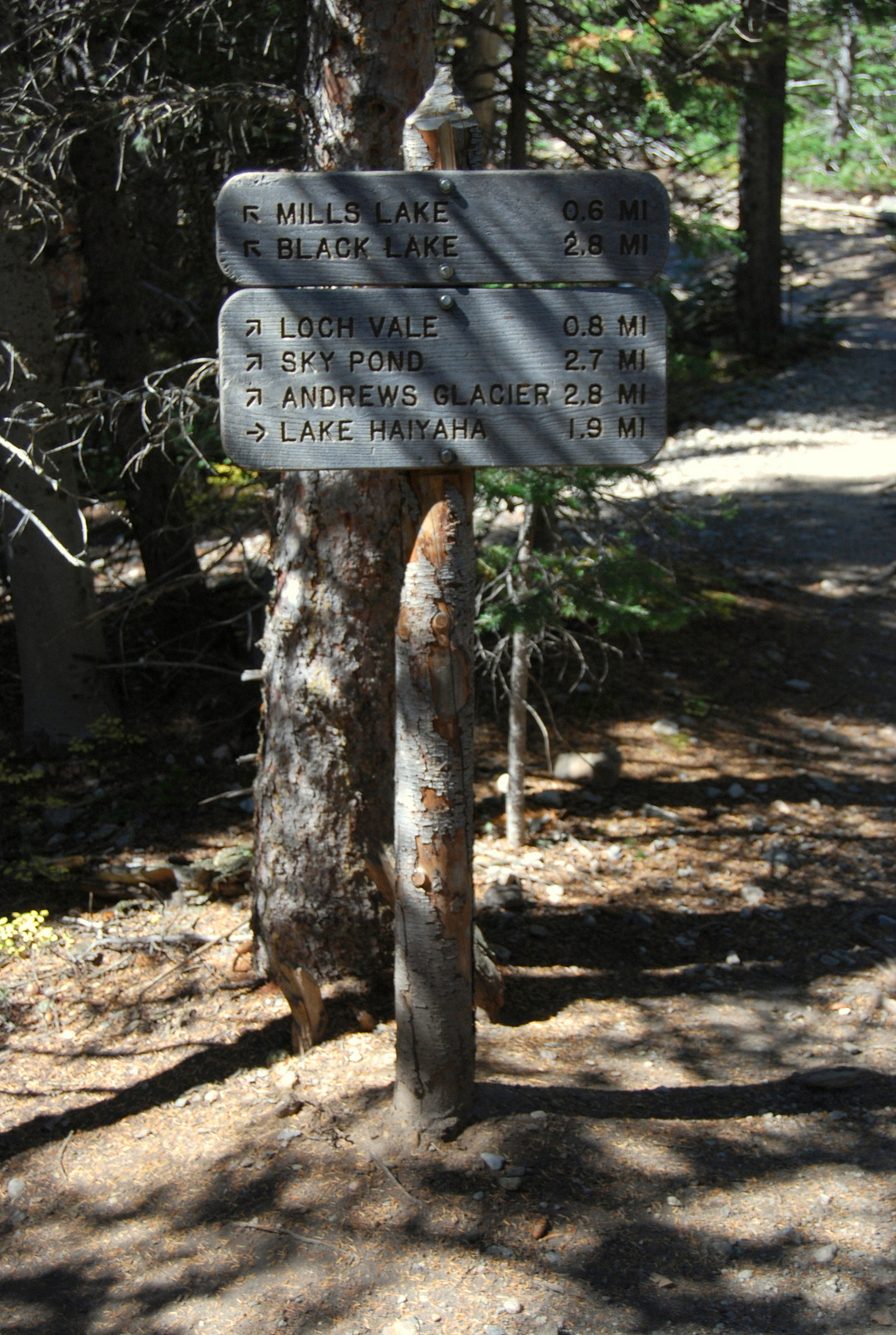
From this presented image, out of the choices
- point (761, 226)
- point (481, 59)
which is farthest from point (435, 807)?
point (761, 226)

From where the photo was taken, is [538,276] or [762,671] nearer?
[538,276]

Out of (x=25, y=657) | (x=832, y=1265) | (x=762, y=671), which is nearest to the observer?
(x=832, y=1265)

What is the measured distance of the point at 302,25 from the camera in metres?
4.59

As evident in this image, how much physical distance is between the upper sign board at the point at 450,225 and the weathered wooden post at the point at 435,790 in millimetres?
237

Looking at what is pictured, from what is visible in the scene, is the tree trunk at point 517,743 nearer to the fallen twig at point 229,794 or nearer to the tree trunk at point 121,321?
the fallen twig at point 229,794

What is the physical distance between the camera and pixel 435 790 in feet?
11.3

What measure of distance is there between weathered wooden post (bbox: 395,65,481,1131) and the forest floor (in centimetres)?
33

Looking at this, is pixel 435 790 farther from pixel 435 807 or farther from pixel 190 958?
pixel 190 958

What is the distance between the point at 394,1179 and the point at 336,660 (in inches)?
78.1

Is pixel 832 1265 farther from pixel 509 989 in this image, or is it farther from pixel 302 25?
pixel 302 25

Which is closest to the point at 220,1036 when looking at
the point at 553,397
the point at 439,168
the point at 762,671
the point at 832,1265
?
the point at 832,1265

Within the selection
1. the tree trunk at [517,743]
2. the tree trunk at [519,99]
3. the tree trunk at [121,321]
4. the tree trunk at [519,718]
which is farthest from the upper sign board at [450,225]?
the tree trunk at [121,321]

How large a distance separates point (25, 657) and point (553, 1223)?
5409mm

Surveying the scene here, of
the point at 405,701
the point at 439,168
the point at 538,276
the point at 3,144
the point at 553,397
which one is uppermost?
the point at 3,144
